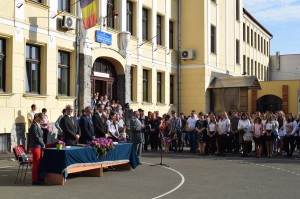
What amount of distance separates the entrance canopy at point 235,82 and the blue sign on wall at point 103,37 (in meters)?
10.8

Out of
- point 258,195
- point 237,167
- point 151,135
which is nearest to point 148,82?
point 151,135

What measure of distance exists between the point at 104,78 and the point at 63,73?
367 cm

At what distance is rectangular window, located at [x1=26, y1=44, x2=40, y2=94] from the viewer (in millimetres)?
18656

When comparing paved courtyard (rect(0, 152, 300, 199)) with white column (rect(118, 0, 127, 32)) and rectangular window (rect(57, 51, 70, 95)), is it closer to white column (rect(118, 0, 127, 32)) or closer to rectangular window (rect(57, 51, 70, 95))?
rectangular window (rect(57, 51, 70, 95))

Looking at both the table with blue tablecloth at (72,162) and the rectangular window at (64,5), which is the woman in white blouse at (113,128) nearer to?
the table with blue tablecloth at (72,162)

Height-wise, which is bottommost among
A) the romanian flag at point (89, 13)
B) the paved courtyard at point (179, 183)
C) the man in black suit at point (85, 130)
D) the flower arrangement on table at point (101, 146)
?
the paved courtyard at point (179, 183)

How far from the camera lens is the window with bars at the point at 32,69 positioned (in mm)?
18656

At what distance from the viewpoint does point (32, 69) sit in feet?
62.1

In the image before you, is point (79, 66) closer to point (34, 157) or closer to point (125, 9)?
point (125, 9)

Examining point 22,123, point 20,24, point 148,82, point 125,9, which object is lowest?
point 22,123

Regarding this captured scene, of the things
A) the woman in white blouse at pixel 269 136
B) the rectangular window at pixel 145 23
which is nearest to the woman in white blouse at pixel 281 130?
the woman in white blouse at pixel 269 136

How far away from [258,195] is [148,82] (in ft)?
60.8

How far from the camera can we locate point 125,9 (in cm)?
2483

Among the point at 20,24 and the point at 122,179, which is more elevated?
the point at 20,24
